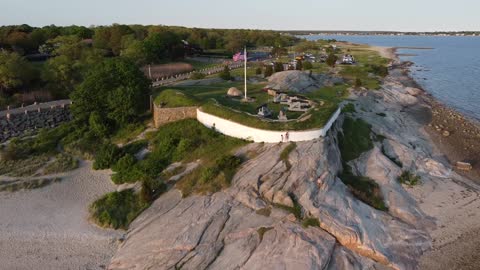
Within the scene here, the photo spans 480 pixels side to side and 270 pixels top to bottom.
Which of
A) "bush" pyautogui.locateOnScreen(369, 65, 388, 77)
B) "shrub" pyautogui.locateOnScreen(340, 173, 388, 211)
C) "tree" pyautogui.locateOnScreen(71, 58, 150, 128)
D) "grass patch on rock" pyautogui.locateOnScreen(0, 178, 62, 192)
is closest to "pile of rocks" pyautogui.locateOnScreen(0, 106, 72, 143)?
"tree" pyautogui.locateOnScreen(71, 58, 150, 128)

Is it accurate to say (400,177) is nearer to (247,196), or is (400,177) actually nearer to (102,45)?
(247,196)

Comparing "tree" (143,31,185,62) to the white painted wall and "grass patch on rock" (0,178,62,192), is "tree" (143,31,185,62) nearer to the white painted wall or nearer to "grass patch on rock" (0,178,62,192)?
the white painted wall

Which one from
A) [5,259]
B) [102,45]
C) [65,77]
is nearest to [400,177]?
[5,259]

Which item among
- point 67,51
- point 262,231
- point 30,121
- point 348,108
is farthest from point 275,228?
point 67,51

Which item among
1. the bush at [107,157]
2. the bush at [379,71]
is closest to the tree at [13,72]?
the bush at [107,157]

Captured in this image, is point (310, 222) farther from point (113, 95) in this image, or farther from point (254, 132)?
point (113, 95)

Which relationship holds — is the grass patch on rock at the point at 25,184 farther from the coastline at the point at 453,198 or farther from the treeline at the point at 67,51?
the coastline at the point at 453,198
